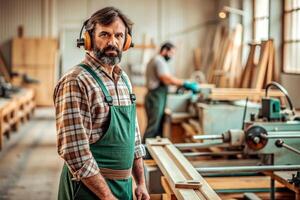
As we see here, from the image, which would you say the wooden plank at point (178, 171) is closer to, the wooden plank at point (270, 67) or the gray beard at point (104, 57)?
the gray beard at point (104, 57)

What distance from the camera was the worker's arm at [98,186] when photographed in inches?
74.0

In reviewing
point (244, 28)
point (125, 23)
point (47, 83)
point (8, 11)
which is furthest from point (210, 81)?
point (125, 23)

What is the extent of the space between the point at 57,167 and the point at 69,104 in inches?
152

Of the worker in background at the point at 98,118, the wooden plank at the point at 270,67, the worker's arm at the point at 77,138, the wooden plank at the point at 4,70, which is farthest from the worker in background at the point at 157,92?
the wooden plank at the point at 4,70

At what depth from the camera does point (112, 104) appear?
6.51 feet

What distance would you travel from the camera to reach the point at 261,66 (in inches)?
217

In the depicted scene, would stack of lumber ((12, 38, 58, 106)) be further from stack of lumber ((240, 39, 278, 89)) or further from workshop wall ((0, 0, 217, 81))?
stack of lumber ((240, 39, 278, 89))

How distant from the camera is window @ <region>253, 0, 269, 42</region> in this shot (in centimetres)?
705

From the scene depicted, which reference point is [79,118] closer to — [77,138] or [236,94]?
[77,138]

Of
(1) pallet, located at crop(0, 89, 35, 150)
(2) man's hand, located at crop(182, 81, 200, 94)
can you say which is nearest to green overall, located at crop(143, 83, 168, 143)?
(2) man's hand, located at crop(182, 81, 200, 94)

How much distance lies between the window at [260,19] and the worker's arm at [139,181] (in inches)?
201

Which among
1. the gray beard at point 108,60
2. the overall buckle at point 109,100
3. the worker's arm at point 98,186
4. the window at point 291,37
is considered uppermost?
the window at point 291,37

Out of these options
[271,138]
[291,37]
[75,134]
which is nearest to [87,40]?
[75,134]

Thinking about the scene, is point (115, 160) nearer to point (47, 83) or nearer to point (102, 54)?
point (102, 54)
